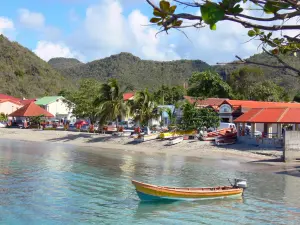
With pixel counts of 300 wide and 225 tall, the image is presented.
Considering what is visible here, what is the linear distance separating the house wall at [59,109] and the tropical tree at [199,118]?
40.3 meters

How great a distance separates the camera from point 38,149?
42.3 meters

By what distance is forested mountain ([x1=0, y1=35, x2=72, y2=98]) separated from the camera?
388 ft

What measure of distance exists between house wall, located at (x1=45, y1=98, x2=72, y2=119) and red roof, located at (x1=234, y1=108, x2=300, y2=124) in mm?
48501

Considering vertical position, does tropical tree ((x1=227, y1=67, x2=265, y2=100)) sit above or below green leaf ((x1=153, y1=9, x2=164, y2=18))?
above

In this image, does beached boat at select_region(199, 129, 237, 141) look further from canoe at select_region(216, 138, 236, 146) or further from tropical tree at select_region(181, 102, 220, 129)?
tropical tree at select_region(181, 102, 220, 129)

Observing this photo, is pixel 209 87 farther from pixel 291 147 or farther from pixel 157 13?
pixel 157 13

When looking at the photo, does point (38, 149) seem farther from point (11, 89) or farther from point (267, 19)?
point (11, 89)

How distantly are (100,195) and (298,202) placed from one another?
8.80 meters

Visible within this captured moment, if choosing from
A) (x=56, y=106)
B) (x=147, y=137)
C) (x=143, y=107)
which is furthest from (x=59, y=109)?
(x=147, y=137)

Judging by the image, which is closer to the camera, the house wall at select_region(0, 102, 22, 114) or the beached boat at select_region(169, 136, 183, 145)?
the beached boat at select_region(169, 136, 183, 145)

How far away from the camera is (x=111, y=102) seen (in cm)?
4716

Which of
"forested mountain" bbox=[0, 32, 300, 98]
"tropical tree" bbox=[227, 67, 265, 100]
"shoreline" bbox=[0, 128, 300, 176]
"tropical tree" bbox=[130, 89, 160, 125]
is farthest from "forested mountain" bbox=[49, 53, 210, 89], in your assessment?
Answer: "tropical tree" bbox=[130, 89, 160, 125]

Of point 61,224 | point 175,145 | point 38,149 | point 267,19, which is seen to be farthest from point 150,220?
point 38,149

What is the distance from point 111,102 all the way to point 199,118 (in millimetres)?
9955
